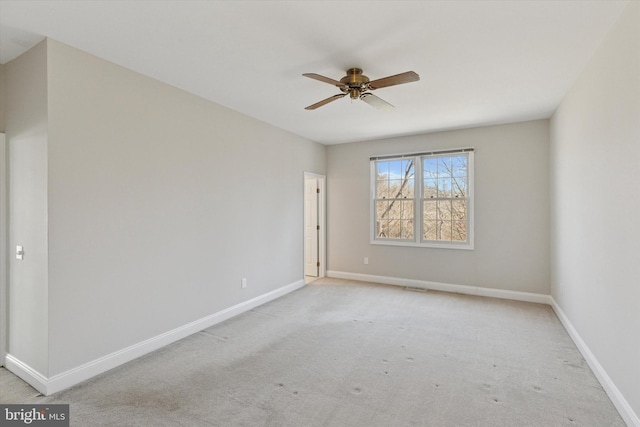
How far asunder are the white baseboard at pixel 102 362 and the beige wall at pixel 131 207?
0.05 metres

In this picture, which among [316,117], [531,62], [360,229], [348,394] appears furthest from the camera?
[360,229]

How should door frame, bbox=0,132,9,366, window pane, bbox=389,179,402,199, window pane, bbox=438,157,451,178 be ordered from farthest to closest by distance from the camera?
window pane, bbox=389,179,402,199 < window pane, bbox=438,157,451,178 < door frame, bbox=0,132,9,366

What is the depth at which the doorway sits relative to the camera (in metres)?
6.14

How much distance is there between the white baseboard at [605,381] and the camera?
193 cm

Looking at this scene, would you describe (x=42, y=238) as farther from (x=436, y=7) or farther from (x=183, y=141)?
(x=436, y=7)

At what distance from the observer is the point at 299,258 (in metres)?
5.39

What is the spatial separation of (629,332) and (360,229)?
4128mm

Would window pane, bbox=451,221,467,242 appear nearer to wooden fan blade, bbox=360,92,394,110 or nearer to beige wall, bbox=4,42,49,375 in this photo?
wooden fan blade, bbox=360,92,394,110

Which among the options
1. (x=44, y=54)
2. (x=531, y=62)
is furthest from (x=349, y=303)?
(x=44, y=54)

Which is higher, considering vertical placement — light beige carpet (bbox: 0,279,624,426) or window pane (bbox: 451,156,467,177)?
window pane (bbox: 451,156,467,177)

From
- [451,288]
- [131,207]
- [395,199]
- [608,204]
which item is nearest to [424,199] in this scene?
[395,199]

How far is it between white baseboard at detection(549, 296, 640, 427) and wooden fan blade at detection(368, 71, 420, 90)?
258 centimetres

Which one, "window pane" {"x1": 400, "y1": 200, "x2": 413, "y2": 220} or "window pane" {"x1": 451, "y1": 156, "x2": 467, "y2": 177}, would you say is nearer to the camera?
"window pane" {"x1": 451, "y1": 156, "x2": 467, "y2": 177}

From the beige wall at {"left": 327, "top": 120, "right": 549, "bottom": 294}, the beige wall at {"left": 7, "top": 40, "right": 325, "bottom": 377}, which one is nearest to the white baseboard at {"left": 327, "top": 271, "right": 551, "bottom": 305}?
the beige wall at {"left": 327, "top": 120, "right": 549, "bottom": 294}
